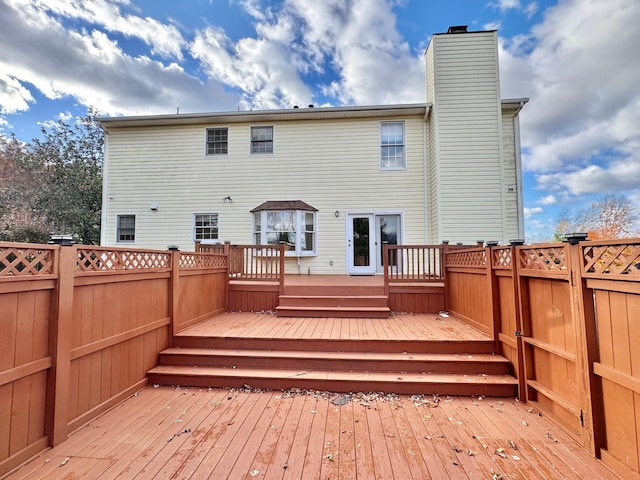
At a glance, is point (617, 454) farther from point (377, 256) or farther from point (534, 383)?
point (377, 256)

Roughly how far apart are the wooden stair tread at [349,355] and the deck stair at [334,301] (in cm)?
143

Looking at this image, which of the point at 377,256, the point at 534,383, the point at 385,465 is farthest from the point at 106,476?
the point at 377,256

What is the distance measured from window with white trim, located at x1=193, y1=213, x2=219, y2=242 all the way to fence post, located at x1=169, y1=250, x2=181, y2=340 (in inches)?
208

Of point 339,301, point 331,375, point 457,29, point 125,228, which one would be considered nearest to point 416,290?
point 339,301

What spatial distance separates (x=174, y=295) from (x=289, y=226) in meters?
5.04

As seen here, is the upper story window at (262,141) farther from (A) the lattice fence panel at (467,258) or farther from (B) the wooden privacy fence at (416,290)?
(A) the lattice fence panel at (467,258)

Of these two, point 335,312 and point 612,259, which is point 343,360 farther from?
point 612,259

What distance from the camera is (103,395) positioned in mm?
2773

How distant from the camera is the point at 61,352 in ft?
7.48

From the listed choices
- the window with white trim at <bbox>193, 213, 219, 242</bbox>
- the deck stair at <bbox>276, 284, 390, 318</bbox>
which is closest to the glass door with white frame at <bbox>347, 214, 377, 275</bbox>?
the deck stair at <bbox>276, 284, 390, 318</bbox>

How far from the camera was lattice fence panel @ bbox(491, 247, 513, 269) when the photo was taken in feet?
11.0

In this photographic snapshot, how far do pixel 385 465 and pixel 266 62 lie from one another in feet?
42.1

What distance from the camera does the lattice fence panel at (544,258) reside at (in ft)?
8.27

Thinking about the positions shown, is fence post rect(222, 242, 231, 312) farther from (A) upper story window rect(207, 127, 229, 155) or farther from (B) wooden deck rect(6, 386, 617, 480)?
(A) upper story window rect(207, 127, 229, 155)
